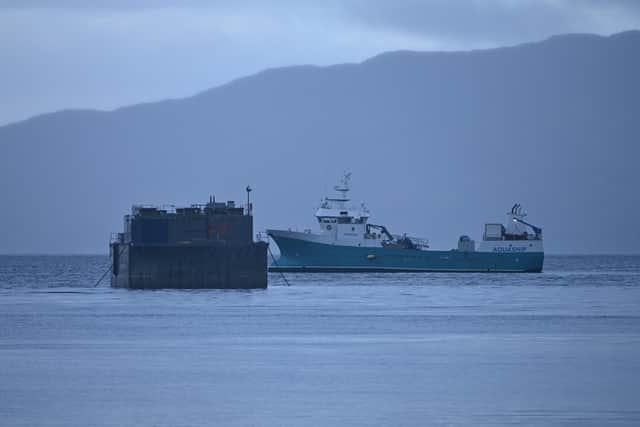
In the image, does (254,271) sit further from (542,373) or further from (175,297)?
(542,373)

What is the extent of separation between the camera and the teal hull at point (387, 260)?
108 meters

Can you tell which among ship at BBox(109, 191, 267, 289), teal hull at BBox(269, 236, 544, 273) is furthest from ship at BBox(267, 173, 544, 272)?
ship at BBox(109, 191, 267, 289)

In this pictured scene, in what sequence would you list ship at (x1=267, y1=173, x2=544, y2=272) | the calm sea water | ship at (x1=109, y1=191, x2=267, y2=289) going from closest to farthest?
the calm sea water, ship at (x1=109, y1=191, x2=267, y2=289), ship at (x1=267, y1=173, x2=544, y2=272)

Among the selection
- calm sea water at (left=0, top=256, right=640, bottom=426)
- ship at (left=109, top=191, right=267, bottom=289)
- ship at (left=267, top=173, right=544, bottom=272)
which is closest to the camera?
calm sea water at (left=0, top=256, right=640, bottom=426)

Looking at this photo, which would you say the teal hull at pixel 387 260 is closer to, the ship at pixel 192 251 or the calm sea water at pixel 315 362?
the ship at pixel 192 251

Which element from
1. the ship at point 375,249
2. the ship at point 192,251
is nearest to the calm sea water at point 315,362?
the ship at point 192,251

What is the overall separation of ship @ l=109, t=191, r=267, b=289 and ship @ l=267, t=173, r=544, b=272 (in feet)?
106

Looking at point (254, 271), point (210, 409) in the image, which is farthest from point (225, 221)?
point (210, 409)

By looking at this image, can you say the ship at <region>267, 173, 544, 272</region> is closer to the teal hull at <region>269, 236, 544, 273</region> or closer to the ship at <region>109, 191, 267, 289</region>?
the teal hull at <region>269, 236, 544, 273</region>

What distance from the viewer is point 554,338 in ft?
147

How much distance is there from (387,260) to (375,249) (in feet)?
5.06

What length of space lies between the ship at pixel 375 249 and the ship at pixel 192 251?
32402mm

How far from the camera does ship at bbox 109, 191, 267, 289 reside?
72.4 meters

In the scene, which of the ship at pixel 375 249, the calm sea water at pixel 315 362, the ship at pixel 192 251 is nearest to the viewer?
the calm sea water at pixel 315 362
